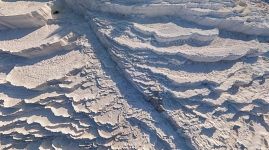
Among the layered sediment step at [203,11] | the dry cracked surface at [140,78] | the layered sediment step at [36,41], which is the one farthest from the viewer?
the layered sediment step at [36,41]

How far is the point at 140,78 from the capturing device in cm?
519

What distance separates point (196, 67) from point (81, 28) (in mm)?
2147

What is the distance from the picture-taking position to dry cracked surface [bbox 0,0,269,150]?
16.8 ft

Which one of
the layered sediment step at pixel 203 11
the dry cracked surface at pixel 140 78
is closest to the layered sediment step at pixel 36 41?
the dry cracked surface at pixel 140 78

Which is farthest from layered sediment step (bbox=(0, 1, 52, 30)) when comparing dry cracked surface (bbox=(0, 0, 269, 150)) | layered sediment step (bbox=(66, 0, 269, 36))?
layered sediment step (bbox=(66, 0, 269, 36))

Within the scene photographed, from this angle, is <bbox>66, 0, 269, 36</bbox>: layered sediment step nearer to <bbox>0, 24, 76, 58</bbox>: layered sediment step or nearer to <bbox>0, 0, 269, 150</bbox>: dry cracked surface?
<bbox>0, 0, 269, 150</bbox>: dry cracked surface

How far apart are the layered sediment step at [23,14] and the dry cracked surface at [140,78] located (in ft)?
0.08

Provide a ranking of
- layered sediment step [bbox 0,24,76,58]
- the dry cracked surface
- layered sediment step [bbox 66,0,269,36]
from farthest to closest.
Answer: layered sediment step [bbox 0,24,76,58], layered sediment step [bbox 66,0,269,36], the dry cracked surface

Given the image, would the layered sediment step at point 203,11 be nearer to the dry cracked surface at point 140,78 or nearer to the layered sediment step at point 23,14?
the dry cracked surface at point 140,78

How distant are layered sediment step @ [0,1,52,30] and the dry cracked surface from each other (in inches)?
0.9

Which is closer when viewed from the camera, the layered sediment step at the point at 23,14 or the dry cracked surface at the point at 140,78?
the dry cracked surface at the point at 140,78

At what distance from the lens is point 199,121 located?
5047 millimetres

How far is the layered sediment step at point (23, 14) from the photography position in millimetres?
5461

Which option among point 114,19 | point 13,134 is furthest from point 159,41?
point 13,134
